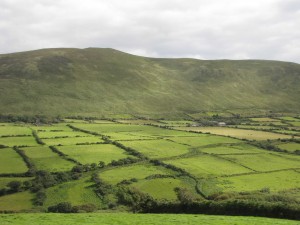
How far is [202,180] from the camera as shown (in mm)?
77500

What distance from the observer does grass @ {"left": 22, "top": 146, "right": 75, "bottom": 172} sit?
8361cm

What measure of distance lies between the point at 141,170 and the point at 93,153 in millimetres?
19694

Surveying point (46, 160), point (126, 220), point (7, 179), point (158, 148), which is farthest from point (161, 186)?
point (158, 148)

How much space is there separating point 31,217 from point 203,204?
1846 cm

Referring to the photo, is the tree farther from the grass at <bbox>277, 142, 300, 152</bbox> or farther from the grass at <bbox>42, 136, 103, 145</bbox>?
the grass at <bbox>277, 142, 300, 152</bbox>

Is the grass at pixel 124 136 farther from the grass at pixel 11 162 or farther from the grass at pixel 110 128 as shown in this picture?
the grass at pixel 11 162

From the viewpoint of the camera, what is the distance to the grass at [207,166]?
8450cm

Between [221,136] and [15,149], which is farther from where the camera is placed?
[221,136]

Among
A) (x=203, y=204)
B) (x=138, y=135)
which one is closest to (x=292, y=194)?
(x=203, y=204)

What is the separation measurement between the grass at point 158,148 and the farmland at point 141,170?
0.27 meters

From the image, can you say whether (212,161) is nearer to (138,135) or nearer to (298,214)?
(138,135)

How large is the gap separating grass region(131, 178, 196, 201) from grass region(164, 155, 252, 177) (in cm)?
776

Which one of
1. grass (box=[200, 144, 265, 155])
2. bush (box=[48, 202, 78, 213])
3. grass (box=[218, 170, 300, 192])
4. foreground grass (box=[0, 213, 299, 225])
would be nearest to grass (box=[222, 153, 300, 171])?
grass (box=[200, 144, 265, 155])

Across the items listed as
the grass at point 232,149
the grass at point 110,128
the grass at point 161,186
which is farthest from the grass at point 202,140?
the grass at point 161,186
